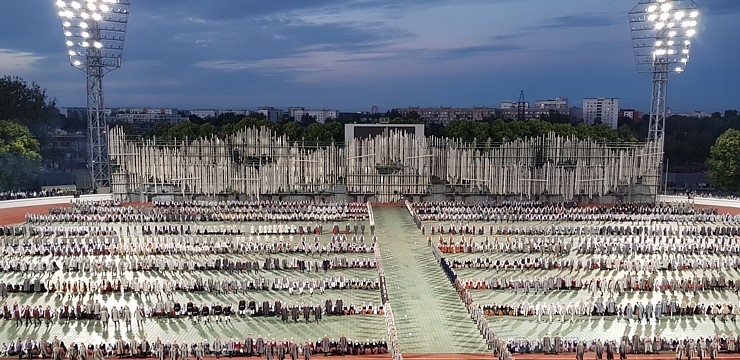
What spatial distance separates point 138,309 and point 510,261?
49.8ft

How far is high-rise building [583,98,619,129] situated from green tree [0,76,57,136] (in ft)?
342

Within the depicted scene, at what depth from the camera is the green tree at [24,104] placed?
57062 millimetres

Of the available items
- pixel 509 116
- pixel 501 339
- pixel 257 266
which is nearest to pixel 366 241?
pixel 257 266

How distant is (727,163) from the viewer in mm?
44750

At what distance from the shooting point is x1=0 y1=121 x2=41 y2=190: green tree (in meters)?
45.3

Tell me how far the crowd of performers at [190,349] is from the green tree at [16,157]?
110 feet

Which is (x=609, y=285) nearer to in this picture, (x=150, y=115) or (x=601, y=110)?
(x=601, y=110)

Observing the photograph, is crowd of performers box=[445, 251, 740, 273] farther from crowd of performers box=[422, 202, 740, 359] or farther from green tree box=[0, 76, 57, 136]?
green tree box=[0, 76, 57, 136]

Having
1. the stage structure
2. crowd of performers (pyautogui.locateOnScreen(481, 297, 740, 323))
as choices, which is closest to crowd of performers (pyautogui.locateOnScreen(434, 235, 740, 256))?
crowd of performers (pyautogui.locateOnScreen(481, 297, 740, 323))

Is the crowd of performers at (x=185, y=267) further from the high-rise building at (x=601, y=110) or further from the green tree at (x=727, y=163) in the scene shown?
the high-rise building at (x=601, y=110)

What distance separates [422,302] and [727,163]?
34805 mm

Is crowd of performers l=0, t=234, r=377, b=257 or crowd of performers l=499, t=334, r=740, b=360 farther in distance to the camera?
crowd of performers l=0, t=234, r=377, b=257

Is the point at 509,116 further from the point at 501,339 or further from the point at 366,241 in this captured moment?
the point at 501,339

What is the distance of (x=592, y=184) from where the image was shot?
135 ft
